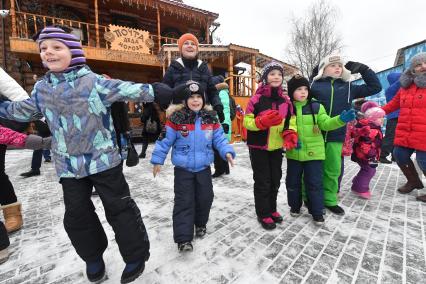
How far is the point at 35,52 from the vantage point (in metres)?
8.35

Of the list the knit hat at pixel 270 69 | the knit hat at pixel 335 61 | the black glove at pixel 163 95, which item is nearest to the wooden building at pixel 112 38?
the knit hat at pixel 335 61

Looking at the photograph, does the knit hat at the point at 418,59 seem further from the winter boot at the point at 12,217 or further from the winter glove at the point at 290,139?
the winter boot at the point at 12,217

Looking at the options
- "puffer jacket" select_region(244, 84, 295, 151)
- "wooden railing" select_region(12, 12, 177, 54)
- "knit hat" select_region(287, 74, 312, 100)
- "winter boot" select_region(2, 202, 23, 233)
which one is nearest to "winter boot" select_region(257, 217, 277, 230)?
"puffer jacket" select_region(244, 84, 295, 151)

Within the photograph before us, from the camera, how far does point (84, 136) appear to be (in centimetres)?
148

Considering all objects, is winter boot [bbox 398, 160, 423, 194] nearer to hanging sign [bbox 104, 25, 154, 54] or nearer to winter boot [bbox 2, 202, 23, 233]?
winter boot [bbox 2, 202, 23, 233]

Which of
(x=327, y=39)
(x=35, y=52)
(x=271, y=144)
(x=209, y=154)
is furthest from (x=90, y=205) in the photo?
(x=327, y=39)

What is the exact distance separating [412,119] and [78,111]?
3835 mm

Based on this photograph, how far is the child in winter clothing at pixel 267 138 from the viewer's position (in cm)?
232

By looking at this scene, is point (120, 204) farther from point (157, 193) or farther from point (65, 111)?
point (157, 193)

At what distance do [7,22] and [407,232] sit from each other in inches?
553

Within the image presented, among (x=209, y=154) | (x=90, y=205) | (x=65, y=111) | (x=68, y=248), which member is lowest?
(x=68, y=248)

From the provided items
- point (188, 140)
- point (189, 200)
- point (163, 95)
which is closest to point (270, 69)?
point (188, 140)

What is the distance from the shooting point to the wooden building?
929cm

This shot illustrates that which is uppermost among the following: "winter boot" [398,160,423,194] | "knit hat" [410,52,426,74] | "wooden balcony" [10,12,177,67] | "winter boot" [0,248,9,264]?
"wooden balcony" [10,12,177,67]
